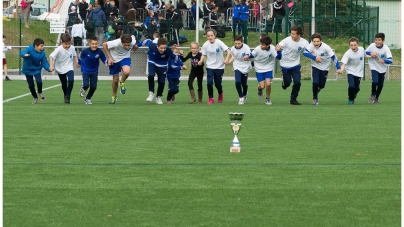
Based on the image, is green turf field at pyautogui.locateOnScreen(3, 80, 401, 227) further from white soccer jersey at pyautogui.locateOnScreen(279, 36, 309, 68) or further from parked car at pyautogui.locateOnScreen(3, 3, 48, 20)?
parked car at pyautogui.locateOnScreen(3, 3, 48, 20)

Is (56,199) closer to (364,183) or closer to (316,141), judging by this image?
(364,183)

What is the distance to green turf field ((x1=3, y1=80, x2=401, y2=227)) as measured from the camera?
315 inches

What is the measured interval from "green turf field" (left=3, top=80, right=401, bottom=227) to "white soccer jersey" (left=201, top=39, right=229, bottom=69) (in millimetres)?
3605

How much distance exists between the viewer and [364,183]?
9594mm

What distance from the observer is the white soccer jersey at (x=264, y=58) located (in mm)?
22203

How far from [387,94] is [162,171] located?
17870 mm

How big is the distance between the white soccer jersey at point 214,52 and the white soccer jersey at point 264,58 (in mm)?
799

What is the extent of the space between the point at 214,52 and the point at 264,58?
117cm

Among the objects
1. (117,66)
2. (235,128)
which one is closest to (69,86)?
(117,66)

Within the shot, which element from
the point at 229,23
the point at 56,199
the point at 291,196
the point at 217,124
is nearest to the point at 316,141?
the point at 217,124

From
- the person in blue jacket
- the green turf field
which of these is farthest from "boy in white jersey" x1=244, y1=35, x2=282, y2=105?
the person in blue jacket

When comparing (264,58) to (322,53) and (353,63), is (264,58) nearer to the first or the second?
(322,53)

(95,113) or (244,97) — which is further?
(244,97)

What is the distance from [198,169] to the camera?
1057 centimetres
